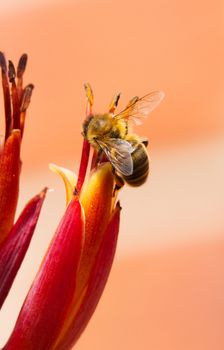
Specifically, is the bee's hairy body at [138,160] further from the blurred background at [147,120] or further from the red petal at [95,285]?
the blurred background at [147,120]

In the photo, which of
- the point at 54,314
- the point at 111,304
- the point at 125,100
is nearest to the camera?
the point at 54,314

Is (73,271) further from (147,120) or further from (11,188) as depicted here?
(147,120)

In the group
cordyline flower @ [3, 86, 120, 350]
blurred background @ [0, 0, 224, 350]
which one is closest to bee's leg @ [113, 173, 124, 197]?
cordyline flower @ [3, 86, 120, 350]

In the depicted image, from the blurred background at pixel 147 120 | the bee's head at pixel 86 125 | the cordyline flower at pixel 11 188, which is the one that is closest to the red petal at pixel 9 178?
the cordyline flower at pixel 11 188

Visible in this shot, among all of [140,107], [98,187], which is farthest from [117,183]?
[140,107]

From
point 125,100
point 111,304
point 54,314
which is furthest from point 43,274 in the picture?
point 125,100

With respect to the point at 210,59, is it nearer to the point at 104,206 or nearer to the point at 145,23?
the point at 145,23

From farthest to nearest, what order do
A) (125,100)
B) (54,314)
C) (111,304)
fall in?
1. (125,100)
2. (111,304)
3. (54,314)
